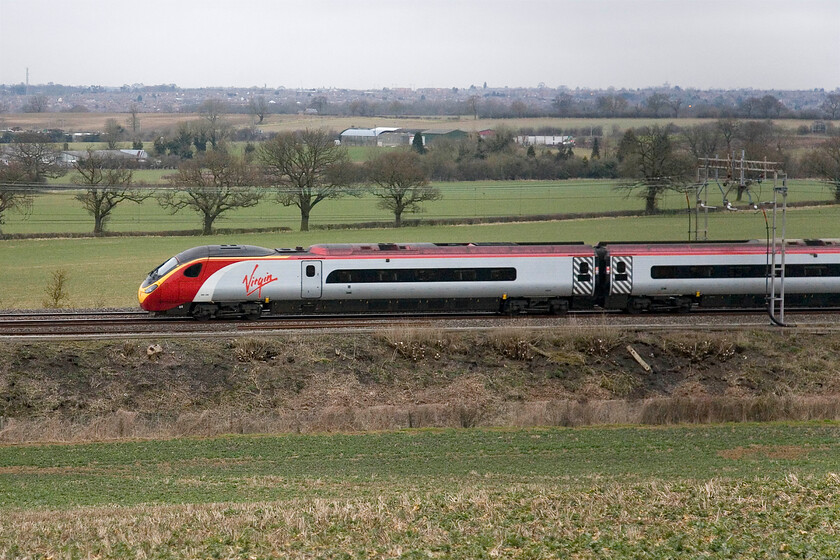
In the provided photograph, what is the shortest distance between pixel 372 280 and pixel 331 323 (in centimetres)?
235

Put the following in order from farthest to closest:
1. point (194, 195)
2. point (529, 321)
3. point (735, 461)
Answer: point (194, 195) → point (529, 321) → point (735, 461)

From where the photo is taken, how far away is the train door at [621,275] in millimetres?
34719

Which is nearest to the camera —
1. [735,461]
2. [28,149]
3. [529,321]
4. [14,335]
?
[735,461]

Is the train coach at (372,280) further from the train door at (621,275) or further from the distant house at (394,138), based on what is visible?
the distant house at (394,138)

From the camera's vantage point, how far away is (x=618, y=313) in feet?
117

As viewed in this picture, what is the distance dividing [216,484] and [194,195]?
56281 mm

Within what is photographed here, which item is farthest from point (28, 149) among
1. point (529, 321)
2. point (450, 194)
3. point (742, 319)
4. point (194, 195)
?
point (742, 319)

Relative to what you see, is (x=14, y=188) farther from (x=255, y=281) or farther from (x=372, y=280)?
(x=372, y=280)

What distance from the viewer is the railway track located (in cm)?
3075

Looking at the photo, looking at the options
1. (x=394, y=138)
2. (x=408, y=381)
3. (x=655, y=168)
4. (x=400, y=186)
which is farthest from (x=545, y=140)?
(x=408, y=381)

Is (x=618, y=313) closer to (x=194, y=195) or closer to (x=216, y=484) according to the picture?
(x=216, y=484)

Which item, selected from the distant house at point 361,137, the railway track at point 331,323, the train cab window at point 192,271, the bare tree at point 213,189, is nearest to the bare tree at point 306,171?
the bare tree at point 213,189

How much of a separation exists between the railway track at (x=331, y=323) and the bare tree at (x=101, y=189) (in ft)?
125

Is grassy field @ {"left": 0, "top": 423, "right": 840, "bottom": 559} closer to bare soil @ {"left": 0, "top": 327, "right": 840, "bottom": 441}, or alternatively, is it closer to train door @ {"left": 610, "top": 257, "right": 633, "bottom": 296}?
bare soil @ {"left": 0, "top": 327, "right": 840, "bottom": 441}
